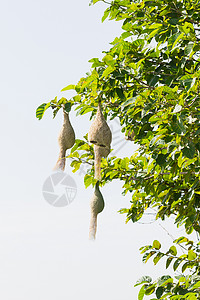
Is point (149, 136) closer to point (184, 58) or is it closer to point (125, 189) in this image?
point (184, 58)

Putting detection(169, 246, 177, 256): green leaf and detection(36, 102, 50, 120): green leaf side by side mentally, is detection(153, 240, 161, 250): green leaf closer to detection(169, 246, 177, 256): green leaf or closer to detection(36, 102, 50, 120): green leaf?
detection(169, 246, 177, 256): green leaf

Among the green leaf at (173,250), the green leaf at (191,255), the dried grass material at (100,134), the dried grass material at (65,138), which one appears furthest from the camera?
the green leaf at (173,250)

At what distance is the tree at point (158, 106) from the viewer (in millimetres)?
2842

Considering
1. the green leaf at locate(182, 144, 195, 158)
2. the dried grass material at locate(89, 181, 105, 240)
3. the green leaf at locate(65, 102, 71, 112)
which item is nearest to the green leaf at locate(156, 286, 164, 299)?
the dried grass material at locate(89, 181, 105, 240)

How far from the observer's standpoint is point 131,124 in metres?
4.09

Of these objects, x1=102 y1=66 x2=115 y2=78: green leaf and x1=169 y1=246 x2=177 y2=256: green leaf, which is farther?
x1=169 y1=246 x2=177 y2=256: green leaf

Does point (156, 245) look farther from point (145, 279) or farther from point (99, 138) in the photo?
point (99, 138)

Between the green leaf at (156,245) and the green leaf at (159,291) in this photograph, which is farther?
the green leaf at (156,245)

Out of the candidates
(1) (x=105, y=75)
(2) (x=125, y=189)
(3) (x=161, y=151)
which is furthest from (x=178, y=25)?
(2) (x=125, y=189)

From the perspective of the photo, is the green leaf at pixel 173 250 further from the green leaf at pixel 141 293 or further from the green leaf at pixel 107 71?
the green leaf at pixel 107 71

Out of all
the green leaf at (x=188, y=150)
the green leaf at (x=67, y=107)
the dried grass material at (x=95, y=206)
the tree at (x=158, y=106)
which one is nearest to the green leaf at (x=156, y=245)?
the tree at (x=158, y=106)

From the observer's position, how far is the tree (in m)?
2.84

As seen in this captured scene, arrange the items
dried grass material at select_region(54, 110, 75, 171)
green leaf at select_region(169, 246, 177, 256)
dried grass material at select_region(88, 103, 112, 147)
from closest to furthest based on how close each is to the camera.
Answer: dried grass material at select_region(88, 103, 112, 147), dried grass material at select_region(54, 110, 75, 171), green leaf at select_region(169, 246, 177, 256)

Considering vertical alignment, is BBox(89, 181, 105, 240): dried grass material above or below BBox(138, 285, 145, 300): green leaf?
above
